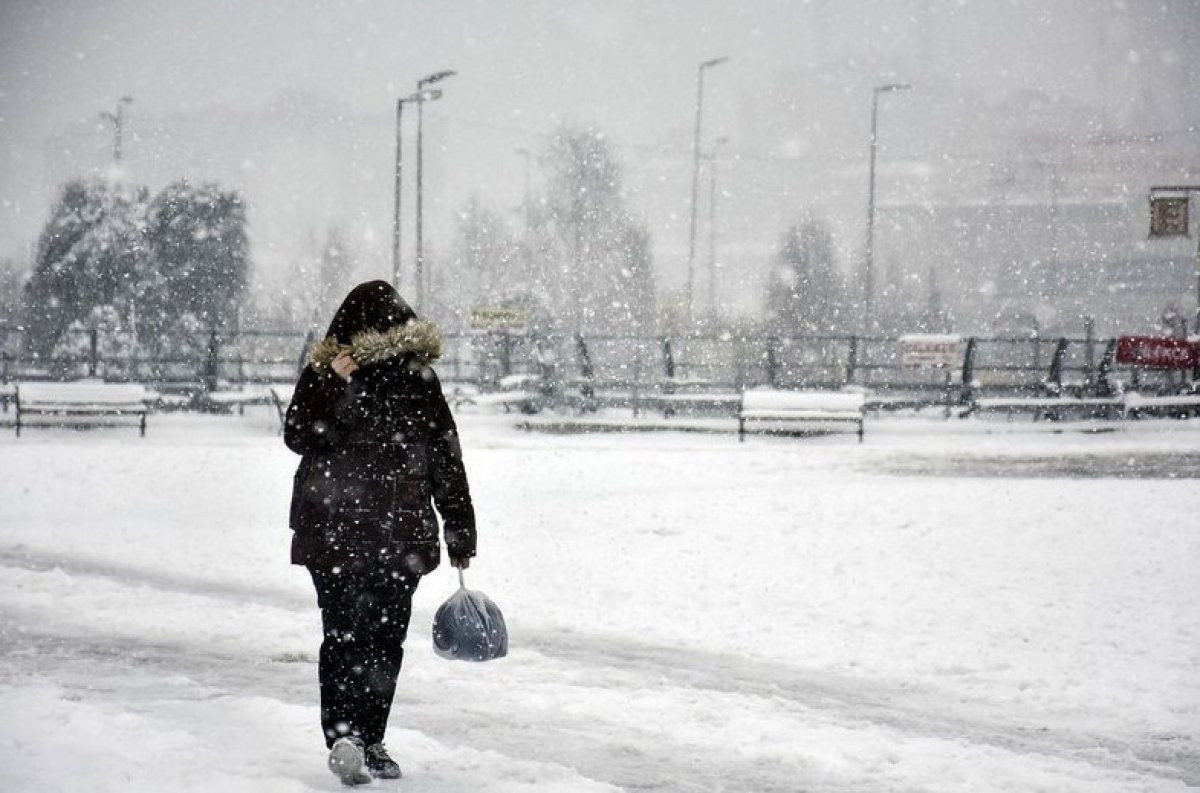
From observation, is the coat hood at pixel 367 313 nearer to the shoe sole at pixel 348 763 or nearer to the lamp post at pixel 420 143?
the shoe sole at pixel 348 763

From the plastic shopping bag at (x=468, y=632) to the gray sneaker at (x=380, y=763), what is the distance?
1.37ft

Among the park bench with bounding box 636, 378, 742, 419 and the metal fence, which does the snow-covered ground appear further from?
the metal fence

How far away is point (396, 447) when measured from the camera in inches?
216

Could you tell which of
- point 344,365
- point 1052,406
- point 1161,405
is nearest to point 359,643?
point 344,365

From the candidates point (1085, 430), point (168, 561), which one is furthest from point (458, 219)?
point (168, 561)

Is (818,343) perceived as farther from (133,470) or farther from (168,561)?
(168,561)

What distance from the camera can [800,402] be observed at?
76.7 feet

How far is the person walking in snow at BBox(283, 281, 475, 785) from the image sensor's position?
212 inches

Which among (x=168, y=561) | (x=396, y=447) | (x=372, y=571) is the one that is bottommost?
(x=168, y=561)

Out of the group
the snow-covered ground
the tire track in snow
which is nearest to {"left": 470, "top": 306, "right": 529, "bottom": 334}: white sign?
the snow-covered ground

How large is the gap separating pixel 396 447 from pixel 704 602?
203 inches

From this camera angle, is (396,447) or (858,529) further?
(858,529)

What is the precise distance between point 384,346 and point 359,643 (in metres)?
1.10

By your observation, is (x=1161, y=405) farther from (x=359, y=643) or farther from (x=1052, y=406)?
(x=359, y=643)
